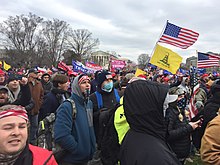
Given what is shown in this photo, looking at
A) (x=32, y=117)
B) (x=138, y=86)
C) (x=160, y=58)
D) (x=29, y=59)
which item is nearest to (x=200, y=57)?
(x=160, y=58)

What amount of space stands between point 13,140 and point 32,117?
15.5 feet

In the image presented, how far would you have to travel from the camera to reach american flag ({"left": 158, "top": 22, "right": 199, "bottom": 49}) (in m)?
6.71

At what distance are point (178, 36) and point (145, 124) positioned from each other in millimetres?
5702

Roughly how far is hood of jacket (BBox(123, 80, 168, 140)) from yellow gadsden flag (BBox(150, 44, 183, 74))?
148 inches

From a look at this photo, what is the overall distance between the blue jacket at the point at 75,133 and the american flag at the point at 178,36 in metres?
4.17

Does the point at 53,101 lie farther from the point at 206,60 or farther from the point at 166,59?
the point at 206,60

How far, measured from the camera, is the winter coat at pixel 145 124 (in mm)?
1759

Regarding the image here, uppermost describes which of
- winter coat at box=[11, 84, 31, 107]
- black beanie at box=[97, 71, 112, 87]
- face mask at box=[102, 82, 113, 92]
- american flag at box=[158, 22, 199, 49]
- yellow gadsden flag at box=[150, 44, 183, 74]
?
american flag at box=[158, 22, 199, 49]

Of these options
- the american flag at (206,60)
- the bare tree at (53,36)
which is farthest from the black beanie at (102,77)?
the bare tree at (53,36)

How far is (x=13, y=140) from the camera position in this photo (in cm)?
183

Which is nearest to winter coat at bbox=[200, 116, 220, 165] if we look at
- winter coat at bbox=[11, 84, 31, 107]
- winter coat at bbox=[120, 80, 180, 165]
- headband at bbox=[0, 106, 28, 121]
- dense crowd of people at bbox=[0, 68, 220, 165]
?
dense crowd of people at bbox=[0, 68, 220, 165]

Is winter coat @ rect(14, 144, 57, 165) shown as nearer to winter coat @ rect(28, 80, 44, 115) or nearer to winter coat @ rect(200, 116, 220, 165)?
winter coat @ rect(200, 116, 220, 165)

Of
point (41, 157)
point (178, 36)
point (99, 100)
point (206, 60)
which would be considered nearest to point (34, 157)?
point (41, 157)

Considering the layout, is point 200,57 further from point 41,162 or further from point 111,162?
point 41,162
